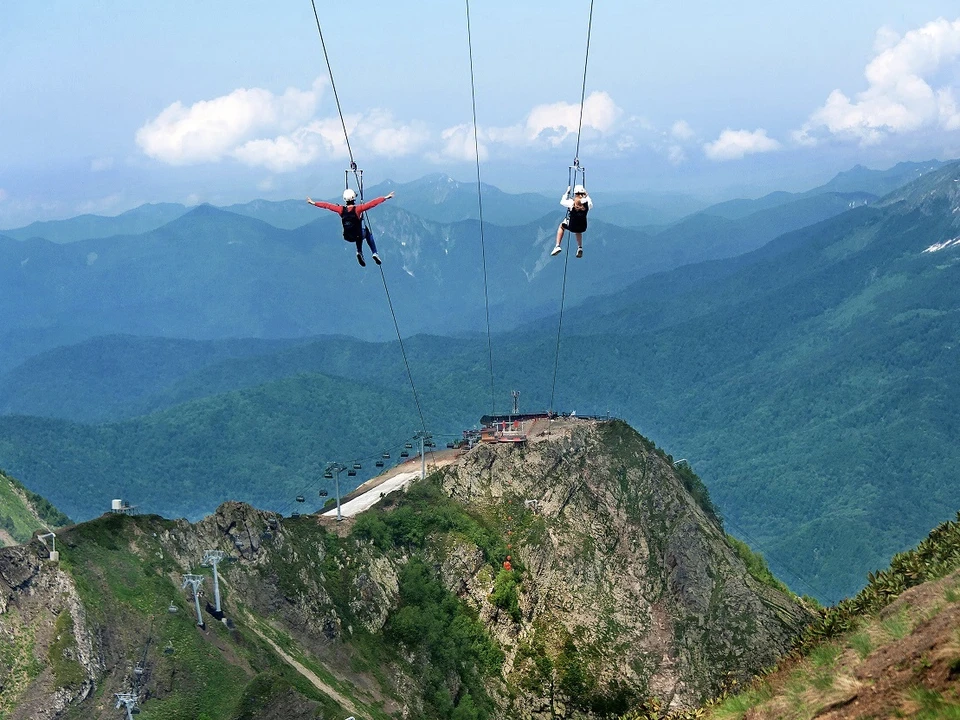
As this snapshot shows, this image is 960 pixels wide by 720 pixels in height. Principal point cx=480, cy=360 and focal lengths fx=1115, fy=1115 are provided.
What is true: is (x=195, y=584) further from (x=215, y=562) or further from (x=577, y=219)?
(x=577, y=219)

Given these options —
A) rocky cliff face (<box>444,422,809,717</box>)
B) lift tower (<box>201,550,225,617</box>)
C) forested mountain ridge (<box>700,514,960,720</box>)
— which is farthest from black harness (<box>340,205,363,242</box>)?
rocky cliff face (<box>444,422,809,717</box>)

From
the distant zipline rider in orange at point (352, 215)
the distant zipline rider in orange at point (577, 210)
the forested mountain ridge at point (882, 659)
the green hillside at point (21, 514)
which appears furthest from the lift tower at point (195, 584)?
the green hillside at point (21, 514)

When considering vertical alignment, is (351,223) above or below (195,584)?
above

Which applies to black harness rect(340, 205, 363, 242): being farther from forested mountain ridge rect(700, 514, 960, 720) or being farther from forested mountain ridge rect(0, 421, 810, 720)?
forested mountain ridge rect(0, 421, 810, 720)

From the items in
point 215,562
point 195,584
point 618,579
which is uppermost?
point 618,579

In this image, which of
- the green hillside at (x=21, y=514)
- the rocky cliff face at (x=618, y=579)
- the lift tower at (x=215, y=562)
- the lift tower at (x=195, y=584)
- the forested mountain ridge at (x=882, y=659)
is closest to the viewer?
the forested mountain ridge at (x=882, y=659)

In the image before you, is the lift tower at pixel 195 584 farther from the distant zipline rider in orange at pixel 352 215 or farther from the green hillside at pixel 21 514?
the green hillside at pixel 21 514

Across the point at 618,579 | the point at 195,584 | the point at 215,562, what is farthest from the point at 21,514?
the point at 618,579

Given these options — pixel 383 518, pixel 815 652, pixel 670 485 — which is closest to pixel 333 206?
pixel 815 652

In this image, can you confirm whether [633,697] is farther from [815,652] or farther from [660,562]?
[815,652]
